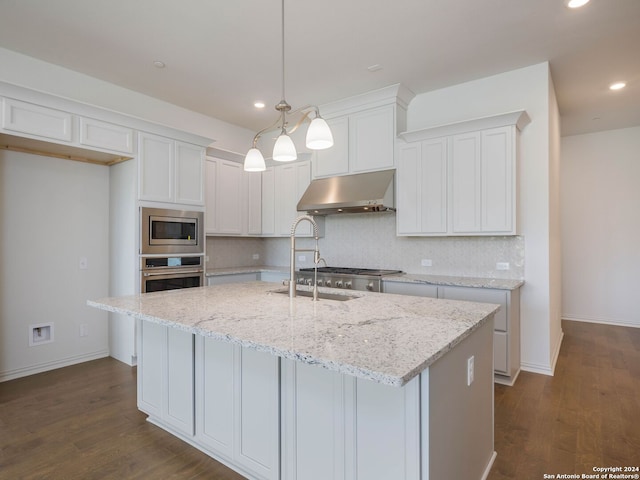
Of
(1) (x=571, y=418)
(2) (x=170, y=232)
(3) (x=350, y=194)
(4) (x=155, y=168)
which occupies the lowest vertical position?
(1) (x=571, y=418)

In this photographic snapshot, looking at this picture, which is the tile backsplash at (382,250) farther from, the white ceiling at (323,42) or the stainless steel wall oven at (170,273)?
the white ceiling at (323,42)

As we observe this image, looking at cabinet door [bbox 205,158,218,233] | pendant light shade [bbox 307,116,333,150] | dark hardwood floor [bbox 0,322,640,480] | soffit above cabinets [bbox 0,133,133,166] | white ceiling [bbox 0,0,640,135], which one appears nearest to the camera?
dark hardwood floor [bbox 0,322,640,480]

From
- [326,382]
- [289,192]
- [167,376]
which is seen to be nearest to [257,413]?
[326,382]

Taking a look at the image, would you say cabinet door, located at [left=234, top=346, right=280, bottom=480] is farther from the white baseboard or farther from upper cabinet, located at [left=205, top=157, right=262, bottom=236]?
upper cabinet, located at [left=205, top=157, right=262, bottom=236]

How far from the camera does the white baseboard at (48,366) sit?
10.9 ft

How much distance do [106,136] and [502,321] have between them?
13.4 feet

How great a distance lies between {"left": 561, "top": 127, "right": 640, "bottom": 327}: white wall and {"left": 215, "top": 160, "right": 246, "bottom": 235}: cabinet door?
16.6ft

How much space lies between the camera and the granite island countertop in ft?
3.79

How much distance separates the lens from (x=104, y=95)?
3.81m

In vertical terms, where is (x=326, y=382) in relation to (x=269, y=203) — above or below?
below

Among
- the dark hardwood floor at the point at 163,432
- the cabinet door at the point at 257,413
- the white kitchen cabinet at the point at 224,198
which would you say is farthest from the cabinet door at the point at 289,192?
the cabinet door at the point at 257,413

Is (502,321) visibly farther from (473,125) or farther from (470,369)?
(473,125)

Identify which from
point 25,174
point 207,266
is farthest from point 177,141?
point 207,266

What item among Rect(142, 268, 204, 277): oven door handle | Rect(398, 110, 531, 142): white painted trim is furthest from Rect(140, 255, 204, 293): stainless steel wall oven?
Rect(398, 110, 531, 142): white painted trim
